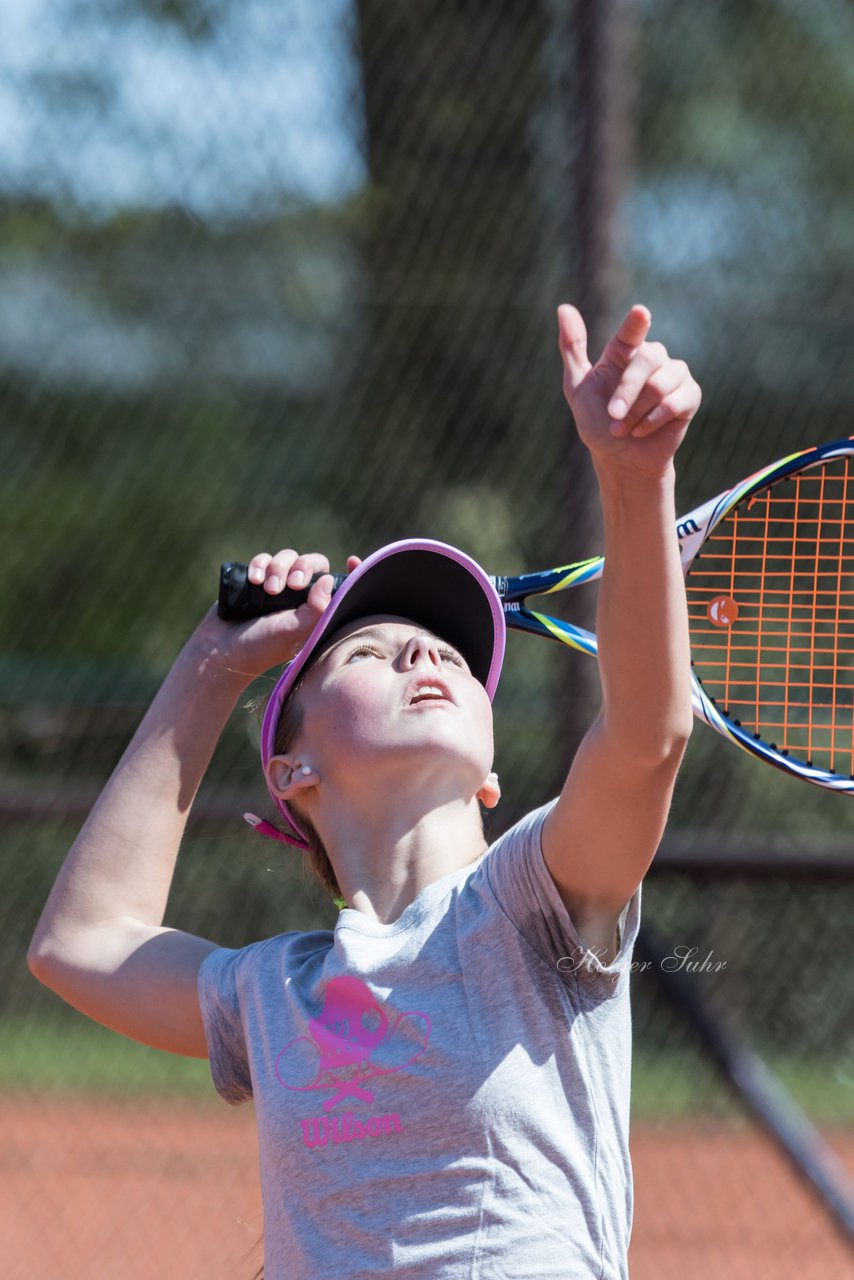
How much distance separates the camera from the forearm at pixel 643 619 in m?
1.24

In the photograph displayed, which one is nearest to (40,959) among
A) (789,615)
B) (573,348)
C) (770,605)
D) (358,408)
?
(573,348)

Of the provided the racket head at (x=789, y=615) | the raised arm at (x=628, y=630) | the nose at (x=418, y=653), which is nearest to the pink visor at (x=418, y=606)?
the nose at (x=418, y=653)

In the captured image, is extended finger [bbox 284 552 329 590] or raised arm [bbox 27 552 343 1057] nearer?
raised arm [bbox 27 552 343 1057]

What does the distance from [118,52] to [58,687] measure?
1.76 metres

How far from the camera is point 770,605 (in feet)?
7.76

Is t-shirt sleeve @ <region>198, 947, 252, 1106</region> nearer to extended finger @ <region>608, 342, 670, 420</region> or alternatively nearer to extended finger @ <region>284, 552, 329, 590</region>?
extended finger @ <region>284, 552, 329, 590</region>

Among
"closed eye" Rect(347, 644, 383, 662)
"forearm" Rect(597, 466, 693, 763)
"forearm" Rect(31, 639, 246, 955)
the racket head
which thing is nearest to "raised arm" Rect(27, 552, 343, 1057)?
"forearm" Rect(31, 639, 246, 955)

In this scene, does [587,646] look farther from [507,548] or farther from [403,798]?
[507,548]

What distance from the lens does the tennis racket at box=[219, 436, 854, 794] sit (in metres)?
1.88

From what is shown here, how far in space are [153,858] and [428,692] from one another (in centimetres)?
44

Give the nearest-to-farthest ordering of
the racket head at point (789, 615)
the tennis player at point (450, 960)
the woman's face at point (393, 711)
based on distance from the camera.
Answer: the tennis player at point (450, 960)
the woman's face at point (393, 711)
the racket head at point (789, 615)

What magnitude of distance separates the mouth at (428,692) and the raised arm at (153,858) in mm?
248

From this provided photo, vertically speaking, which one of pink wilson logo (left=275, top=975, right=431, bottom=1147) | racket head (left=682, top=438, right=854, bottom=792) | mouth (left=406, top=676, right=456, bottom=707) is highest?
mouth (left=406, top=676, right=456, bottom=707)

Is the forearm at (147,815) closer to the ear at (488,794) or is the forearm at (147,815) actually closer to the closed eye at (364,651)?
the closed eye at (364,651)
